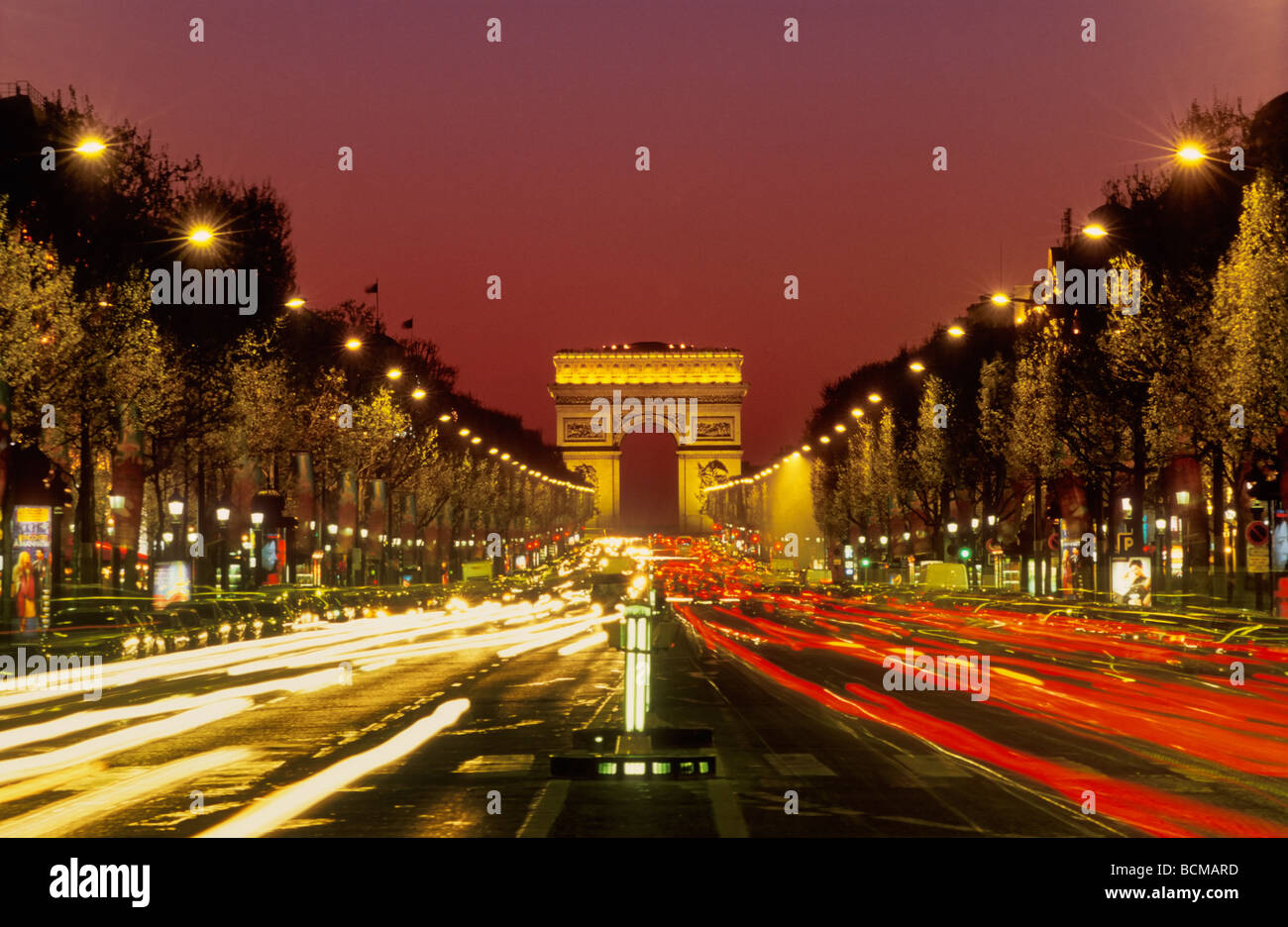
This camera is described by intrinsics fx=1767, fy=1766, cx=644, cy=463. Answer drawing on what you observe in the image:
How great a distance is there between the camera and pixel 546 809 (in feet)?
44.4

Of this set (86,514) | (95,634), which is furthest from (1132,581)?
(86,514)

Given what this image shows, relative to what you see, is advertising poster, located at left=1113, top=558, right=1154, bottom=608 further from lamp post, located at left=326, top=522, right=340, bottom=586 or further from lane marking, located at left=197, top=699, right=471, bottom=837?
lamp post, located at left=326, top=522, right=340, bottom=586

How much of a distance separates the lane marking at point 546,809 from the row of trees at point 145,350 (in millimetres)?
26705

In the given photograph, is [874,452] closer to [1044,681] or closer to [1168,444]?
[1168,444]

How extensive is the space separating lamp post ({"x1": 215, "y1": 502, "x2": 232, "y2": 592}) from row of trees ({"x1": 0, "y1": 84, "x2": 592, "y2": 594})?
629 millimetres

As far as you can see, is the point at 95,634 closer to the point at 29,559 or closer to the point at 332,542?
the point at 29,559

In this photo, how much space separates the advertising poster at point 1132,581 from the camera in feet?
151

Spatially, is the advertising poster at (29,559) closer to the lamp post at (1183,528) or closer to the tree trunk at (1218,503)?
the tree trunk at (1218,503)

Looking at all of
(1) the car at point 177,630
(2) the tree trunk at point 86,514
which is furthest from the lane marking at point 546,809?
(2) the tree trunk at point 86,514

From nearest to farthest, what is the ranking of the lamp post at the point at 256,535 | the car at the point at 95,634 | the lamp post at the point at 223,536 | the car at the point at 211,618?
the car at the point at 95,634 → the car at the point at 211,618 → the lamp post at the point at 223,536 → the lamp post at the point at 256,535
